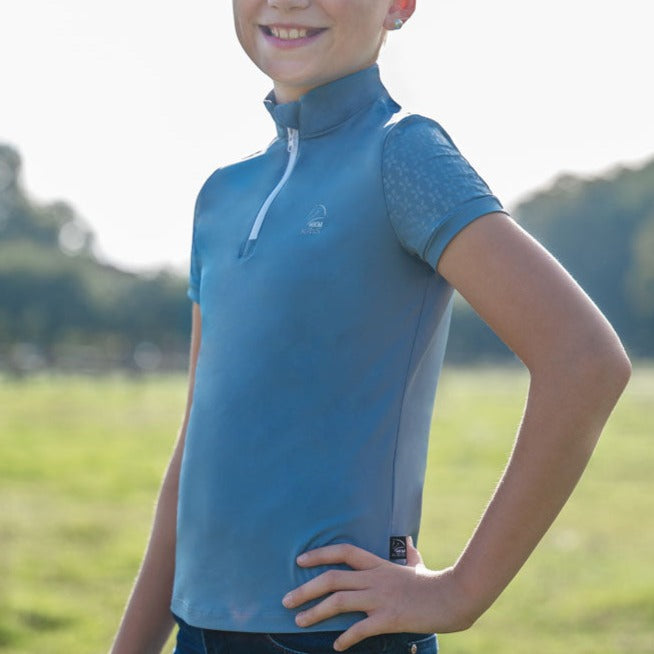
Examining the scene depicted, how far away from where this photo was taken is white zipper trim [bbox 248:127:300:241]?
1.71m

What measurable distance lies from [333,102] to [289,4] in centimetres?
16

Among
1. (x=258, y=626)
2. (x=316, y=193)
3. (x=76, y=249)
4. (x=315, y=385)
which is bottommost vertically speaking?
(x=258, y=626)

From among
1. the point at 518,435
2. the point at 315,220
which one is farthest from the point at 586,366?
the point at 315,220

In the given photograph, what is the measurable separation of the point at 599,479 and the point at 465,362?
47833mm

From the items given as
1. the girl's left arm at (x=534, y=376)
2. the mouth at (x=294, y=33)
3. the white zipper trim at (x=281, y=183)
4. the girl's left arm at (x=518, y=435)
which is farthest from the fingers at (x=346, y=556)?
the mouth at (x=294, y=33)

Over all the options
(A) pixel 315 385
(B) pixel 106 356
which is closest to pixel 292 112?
(A) pixel 315 385

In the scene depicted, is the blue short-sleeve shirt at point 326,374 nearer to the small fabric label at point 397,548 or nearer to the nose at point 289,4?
the small fabric label at point 397,548

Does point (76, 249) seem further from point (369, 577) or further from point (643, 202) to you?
point (369, 577)

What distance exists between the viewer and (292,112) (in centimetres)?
180

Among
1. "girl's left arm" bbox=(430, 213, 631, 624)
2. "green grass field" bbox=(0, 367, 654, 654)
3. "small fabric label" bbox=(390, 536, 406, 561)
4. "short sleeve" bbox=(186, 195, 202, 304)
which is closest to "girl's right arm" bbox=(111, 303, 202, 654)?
"short sleeve" bbox=(186, 195, 202, 304)

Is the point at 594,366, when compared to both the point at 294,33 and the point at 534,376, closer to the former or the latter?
the point at 534,376

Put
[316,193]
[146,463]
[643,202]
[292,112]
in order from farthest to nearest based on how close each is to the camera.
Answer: [643,202] → [146,463] → [292,112] → [316,193]

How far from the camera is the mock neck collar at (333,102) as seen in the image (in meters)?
1.76

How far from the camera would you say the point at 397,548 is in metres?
1.64
